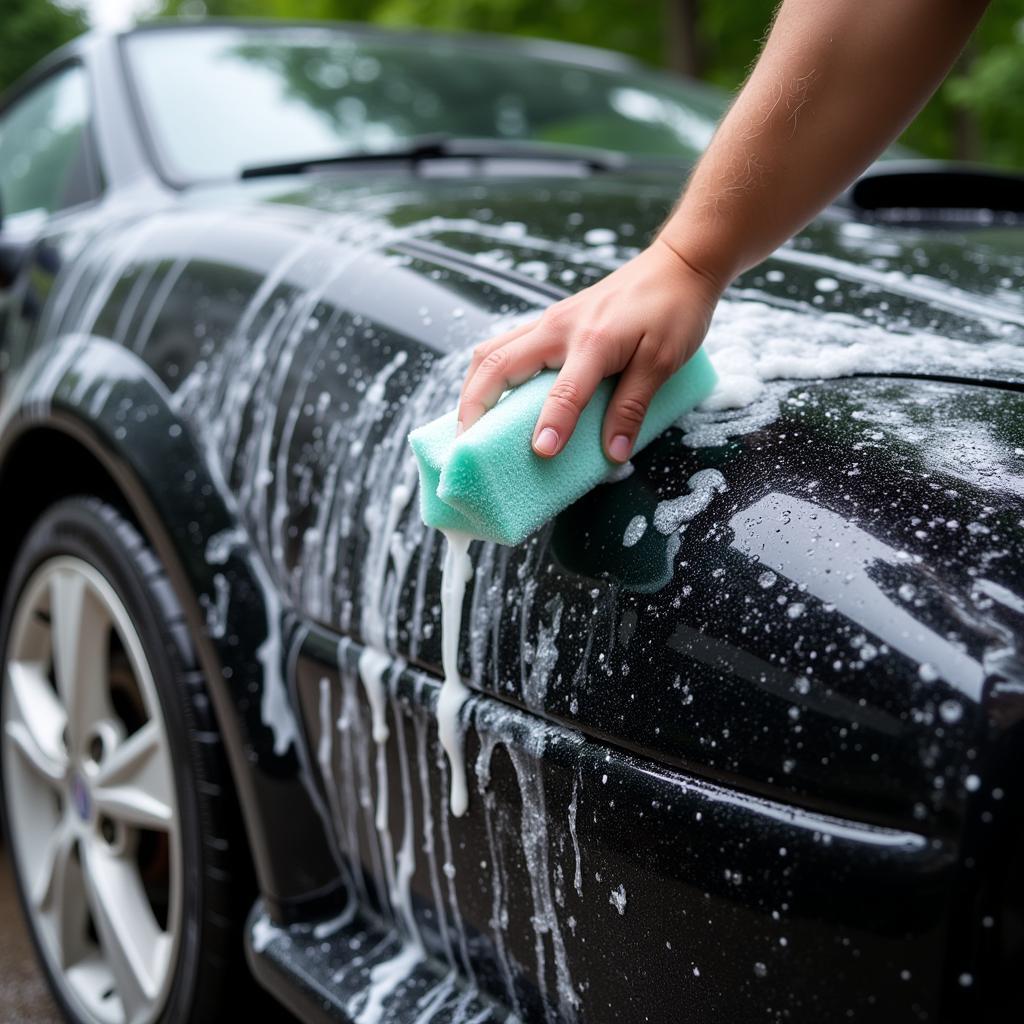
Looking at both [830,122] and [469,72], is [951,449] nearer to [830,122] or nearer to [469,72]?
[830,122]

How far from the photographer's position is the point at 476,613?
3.45 feet

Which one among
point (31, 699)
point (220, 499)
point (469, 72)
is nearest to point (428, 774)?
point (220, 499)

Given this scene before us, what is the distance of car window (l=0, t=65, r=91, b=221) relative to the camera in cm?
239

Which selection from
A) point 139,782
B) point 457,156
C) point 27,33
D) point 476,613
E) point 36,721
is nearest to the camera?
point 476,613

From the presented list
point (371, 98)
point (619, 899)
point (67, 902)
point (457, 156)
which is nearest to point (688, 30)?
point (371, 98)

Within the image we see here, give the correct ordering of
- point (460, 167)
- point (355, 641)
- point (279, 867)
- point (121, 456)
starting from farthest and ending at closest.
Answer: point (460, 167) → point (121, 456) → point (279, 867) → point (355, 641)

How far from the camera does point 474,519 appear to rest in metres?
0.93

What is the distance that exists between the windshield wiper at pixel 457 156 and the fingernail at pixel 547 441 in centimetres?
136

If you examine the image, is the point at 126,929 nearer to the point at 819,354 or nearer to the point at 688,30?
the point at 819,354

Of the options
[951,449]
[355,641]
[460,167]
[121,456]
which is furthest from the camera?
[460,167]

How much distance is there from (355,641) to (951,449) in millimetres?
632

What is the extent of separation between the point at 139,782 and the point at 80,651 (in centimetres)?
22

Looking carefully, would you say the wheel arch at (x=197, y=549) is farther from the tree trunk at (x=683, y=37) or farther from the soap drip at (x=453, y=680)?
the tree trunk at (x=683, y=37)

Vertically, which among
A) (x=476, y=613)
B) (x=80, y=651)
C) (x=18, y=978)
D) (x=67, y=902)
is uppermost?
(x=476, y=613)
